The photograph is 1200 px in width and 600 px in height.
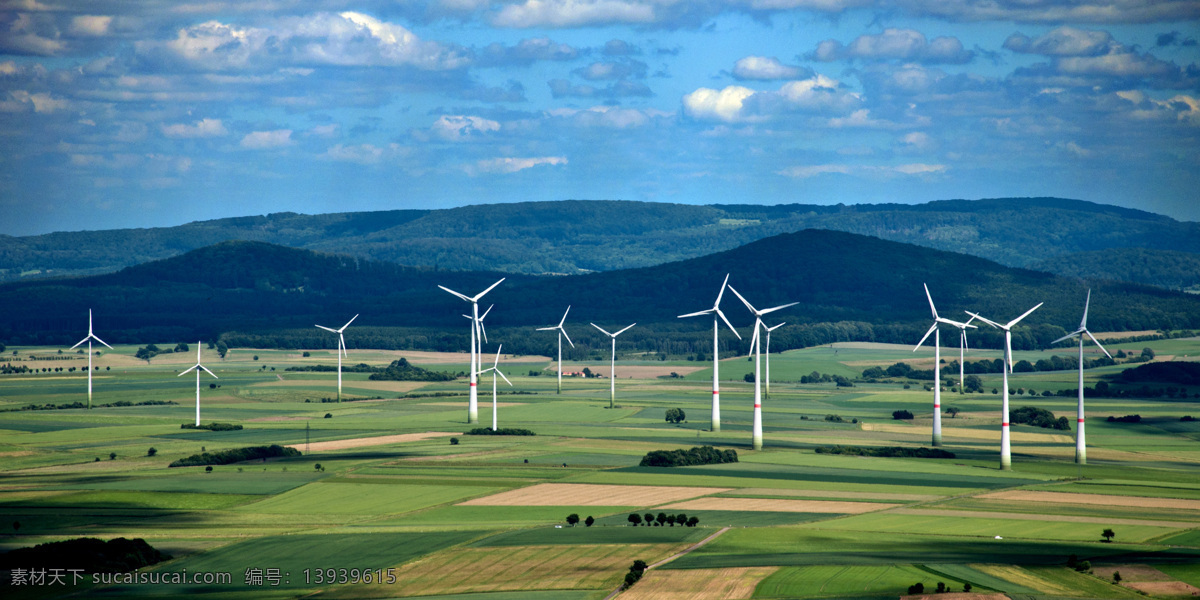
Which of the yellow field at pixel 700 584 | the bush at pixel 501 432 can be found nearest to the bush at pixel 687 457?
the bush at pixel 501 432

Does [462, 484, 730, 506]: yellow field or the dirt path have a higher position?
the dirt path

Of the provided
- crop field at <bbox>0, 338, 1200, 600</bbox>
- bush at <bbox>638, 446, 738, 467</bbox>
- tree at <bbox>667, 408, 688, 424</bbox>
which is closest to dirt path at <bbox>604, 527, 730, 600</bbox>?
crop field at <bbox>0, 338, 1200, 600</bbox>

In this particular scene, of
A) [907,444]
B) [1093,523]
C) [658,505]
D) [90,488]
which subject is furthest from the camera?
[907,444]

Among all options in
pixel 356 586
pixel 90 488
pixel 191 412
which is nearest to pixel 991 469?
pixel 356 586

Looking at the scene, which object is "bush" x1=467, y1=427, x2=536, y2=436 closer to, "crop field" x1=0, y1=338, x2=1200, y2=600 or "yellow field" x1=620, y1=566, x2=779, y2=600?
"crop field" x1=0, y1=338, x2=1200, y2=600

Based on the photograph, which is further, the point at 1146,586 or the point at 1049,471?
the point at 1049,471

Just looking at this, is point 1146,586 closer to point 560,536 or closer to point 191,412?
point 560,536

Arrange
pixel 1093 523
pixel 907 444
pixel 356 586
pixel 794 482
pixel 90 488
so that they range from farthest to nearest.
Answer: pixel 907 444 → pixel 794 482 → pixel 90 488 → pixel 1093 523 → pixel 356 586
